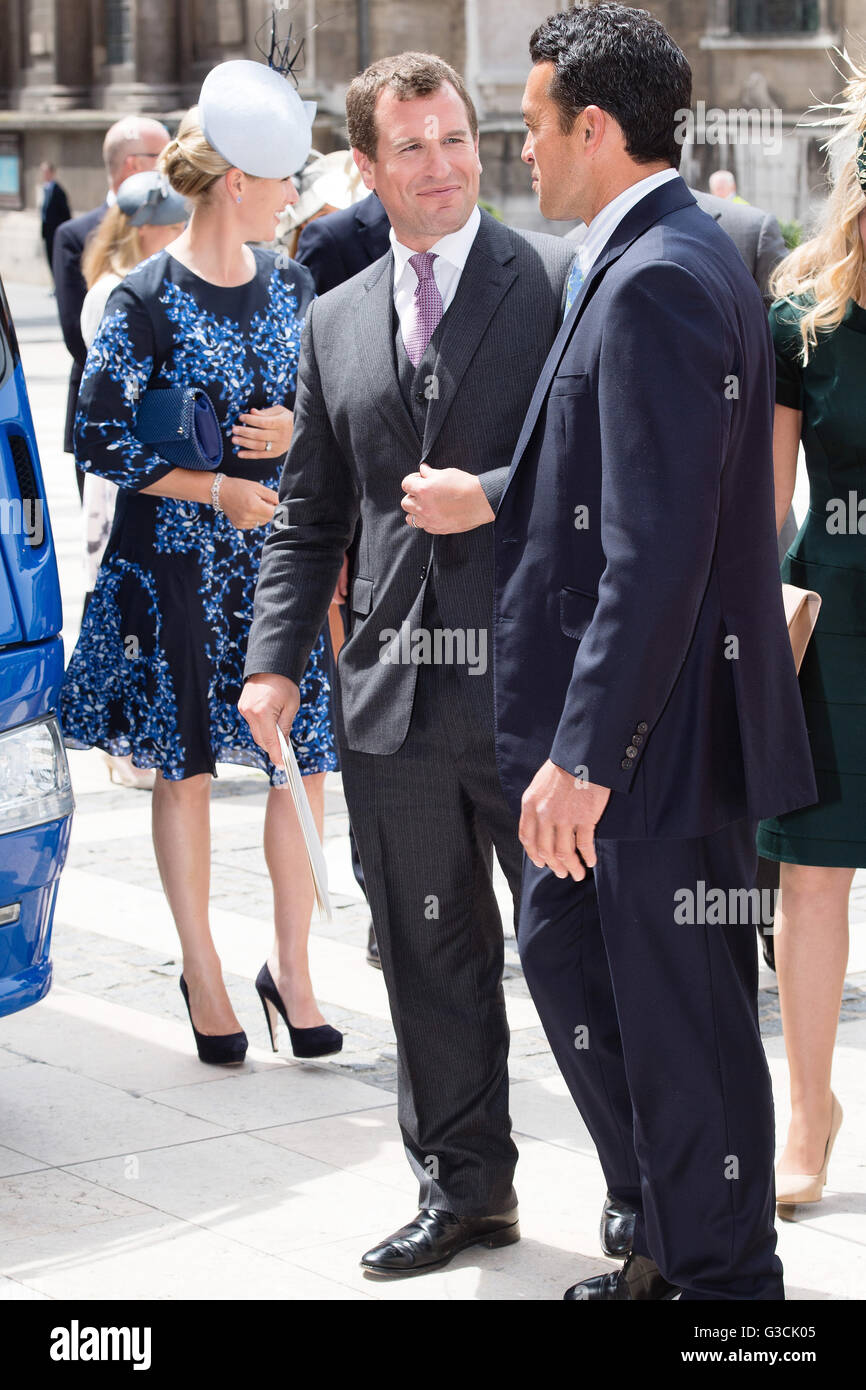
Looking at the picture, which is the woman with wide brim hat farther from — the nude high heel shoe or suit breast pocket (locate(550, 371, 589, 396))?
suit breast pocket (locate(550, 371, 589, 396))

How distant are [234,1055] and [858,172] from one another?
2506mm

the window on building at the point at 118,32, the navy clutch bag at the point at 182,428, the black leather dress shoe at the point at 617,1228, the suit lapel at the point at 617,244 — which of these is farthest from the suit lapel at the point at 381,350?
the window on building at the point at 118,32

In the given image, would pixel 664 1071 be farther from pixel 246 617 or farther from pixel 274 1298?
pixel 246 617

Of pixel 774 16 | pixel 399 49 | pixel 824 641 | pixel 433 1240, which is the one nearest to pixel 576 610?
pixel 824 641

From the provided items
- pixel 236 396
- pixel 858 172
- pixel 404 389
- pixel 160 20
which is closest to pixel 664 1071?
pixel 404 389

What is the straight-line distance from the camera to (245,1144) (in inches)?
173

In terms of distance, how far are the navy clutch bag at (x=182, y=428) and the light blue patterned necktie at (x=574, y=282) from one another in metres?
1.40

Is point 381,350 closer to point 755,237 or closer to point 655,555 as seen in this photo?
point 655,555

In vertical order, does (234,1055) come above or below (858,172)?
below

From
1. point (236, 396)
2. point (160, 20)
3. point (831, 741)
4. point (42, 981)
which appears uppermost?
point (160, 20)

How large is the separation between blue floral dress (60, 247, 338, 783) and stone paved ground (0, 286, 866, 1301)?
2.47ft

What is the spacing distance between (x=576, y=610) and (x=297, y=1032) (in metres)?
2.08

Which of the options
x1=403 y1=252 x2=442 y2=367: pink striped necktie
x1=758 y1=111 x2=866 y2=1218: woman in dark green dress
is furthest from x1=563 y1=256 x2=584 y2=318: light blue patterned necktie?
x1=758 y1=111 x2=866 y2=1218: woman in dark green dress

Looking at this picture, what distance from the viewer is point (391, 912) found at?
151 inches
